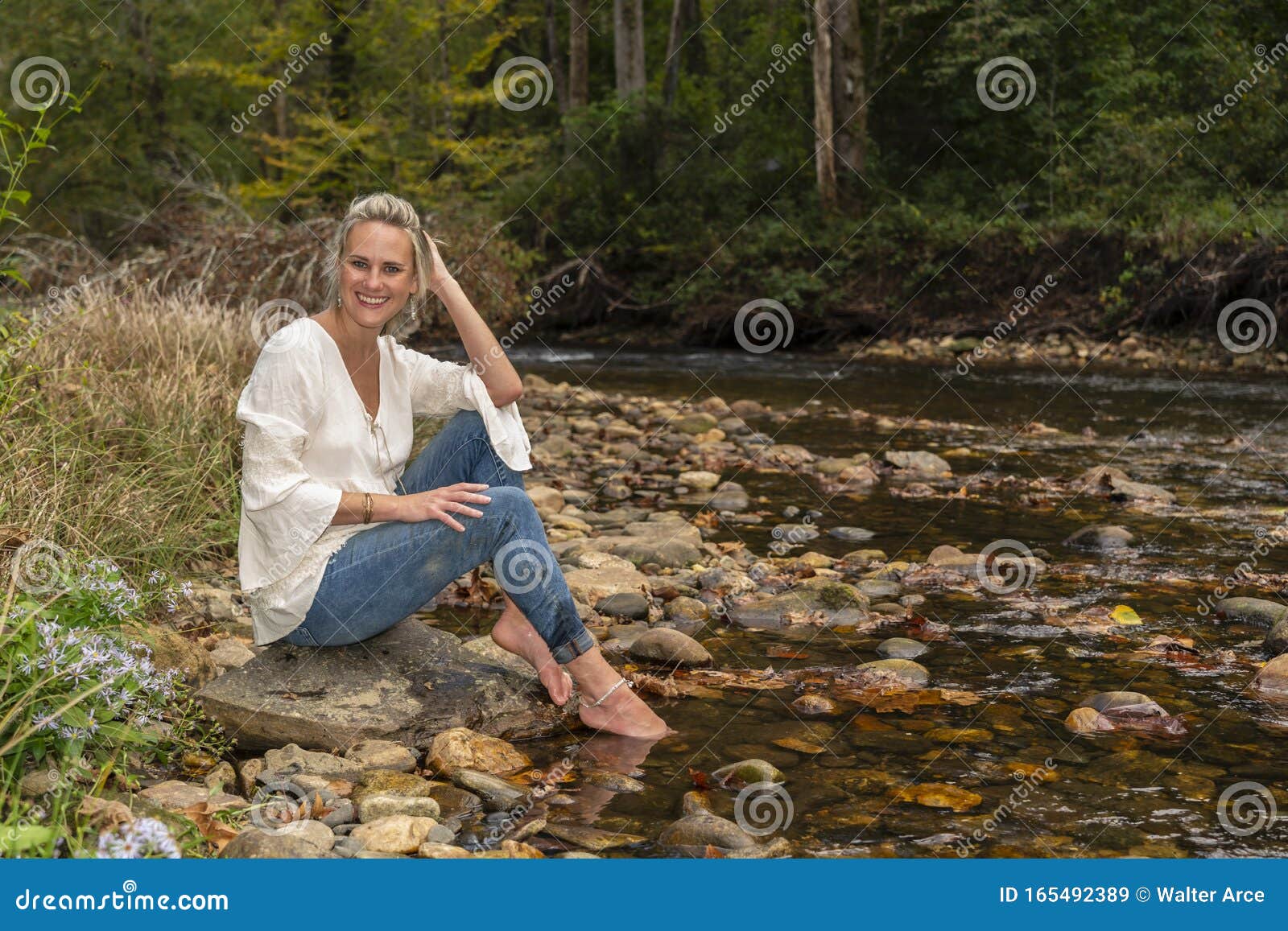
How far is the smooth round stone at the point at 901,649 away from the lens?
4102 millimetres

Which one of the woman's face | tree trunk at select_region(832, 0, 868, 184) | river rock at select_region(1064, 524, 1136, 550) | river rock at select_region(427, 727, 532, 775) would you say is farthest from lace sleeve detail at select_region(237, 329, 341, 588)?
tree trunk at select_region(832, 0, 868, 184)

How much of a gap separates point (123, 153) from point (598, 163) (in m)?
10.6

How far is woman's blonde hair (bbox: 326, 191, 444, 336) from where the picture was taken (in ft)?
11.1

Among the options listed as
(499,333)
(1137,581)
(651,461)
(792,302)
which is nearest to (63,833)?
(1137,581)

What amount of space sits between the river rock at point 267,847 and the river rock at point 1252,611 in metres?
3.34

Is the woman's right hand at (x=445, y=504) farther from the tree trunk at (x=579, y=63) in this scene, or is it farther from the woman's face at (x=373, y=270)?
the tree trunk at (x=579, y=63)

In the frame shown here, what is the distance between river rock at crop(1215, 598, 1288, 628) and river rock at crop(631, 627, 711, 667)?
1.89 meters

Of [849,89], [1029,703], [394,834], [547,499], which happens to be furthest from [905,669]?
[849,89]

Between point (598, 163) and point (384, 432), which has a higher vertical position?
point (598, 163)

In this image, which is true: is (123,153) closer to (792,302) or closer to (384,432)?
(792,302)

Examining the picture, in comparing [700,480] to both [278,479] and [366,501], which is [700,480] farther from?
[278,479]

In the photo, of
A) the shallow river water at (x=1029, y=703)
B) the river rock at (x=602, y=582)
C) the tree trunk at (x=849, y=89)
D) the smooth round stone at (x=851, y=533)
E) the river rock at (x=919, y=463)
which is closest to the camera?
the shallow river water at (x=1029, y=703)

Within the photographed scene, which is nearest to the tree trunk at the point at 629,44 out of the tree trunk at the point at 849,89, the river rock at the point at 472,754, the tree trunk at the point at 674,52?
the tree trunk at the point at 674,52

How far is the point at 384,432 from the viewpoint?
355 cm
